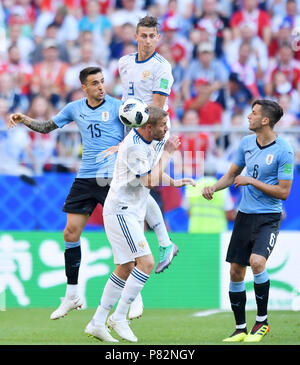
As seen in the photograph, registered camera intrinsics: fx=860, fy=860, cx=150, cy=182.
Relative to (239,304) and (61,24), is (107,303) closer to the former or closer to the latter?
(239,304)

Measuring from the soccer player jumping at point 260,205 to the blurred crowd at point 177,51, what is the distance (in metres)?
5.31

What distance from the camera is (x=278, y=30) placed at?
18.0 meters

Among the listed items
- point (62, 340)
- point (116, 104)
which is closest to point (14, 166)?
point (116, 104)

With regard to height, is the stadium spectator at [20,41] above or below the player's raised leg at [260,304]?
above

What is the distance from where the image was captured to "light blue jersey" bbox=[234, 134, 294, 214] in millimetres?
9820

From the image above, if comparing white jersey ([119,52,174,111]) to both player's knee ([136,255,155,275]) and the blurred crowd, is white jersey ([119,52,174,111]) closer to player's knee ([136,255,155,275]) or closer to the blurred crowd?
player's knee ([136,255,155,275])

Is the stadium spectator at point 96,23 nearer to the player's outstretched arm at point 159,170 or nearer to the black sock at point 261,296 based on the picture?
the player's outstretched arm at point 159,170

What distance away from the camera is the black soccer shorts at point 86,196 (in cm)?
1075

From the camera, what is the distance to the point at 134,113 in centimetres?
934

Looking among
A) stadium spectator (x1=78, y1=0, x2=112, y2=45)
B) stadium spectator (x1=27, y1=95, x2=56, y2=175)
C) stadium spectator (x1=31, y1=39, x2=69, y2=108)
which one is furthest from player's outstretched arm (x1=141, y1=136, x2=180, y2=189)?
stadium spectator (x1=78, y1=0, x2=112, y2=45)

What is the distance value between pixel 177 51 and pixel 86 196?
765 centimetres

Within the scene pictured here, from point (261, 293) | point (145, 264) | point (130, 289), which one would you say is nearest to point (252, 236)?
point (261, 293)

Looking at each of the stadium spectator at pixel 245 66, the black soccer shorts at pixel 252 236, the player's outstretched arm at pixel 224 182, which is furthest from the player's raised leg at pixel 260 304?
the stadium spectator at pixel 245 66
